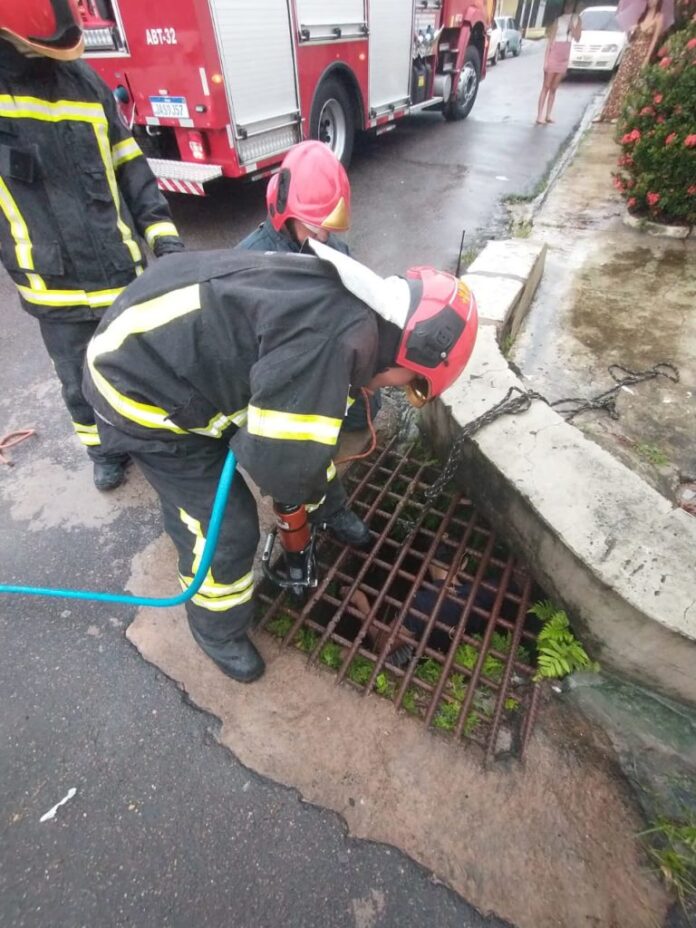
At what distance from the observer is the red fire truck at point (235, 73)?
13.2 ft

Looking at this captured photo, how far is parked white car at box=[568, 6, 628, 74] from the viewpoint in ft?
44.4

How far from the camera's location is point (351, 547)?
7.85 ft

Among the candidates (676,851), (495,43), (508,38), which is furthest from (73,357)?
(508,38)

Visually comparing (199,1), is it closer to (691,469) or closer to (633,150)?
(633,150)

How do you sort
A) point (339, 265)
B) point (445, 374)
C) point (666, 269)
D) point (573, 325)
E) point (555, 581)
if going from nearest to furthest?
point (339, 265)
point (445, 374)
point (555, 581)
point (573, 325)
point (666, 269)

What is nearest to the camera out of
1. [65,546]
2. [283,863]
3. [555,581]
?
[283,863]

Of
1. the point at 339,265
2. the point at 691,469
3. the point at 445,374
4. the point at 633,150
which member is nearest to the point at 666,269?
the point at 633,150

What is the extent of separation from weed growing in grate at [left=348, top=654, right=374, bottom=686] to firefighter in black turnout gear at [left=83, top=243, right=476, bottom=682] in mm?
861

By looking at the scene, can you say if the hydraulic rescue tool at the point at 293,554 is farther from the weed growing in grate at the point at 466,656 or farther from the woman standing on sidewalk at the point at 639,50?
the woman standing on sidewalk at the point at 639,50

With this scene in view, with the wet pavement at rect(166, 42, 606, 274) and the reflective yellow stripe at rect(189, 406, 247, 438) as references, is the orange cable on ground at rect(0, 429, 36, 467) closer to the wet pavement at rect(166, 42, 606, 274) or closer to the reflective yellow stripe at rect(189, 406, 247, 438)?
the reflective yellow stripe at rect(189, 406, 247, 438)

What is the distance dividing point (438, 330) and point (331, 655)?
1.35m

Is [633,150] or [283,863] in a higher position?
[633,150]

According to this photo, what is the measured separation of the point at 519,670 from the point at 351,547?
0.89 metres

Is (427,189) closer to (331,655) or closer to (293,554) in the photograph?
(293,554)
